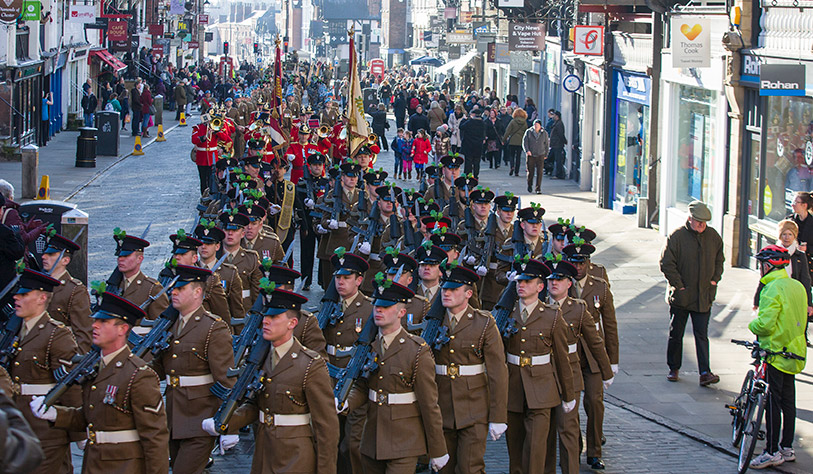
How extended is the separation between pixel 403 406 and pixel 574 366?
7.10ft

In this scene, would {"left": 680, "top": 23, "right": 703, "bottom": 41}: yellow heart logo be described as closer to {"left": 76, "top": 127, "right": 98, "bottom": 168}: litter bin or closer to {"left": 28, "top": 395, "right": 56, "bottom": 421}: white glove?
{"left": 28, "top": 395, "right": 56, "bottom": 421}: white glove

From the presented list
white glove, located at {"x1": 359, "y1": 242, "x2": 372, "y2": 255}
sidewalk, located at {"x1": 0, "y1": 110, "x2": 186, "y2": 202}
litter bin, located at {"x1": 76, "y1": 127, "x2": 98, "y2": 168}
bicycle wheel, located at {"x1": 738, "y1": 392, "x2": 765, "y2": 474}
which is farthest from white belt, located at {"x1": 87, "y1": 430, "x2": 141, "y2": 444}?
litter bin, located at {"x1": 76, "y1": 127, "x2": 98, "y2": 168}

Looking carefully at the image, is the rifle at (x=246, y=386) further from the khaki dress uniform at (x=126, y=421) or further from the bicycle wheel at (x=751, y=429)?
the bicycle wheel at (x=751, y=429)

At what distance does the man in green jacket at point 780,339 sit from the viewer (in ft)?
31.8

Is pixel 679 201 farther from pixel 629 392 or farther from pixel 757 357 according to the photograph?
pixel 757 357

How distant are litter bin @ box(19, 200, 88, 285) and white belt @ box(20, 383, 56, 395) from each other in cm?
693

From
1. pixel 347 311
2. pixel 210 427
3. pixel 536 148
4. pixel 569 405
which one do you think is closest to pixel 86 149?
pixel 536 148

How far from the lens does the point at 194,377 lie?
823 centimetres

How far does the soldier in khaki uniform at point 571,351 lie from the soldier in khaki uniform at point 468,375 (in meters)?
0.91

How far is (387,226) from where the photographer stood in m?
14.3

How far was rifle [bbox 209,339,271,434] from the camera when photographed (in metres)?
7.21

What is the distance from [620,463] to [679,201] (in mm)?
12221

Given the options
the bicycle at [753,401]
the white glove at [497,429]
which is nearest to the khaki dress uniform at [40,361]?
the white glove at [497,429]

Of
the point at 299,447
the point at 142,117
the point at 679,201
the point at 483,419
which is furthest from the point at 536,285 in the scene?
the point at 142,117
